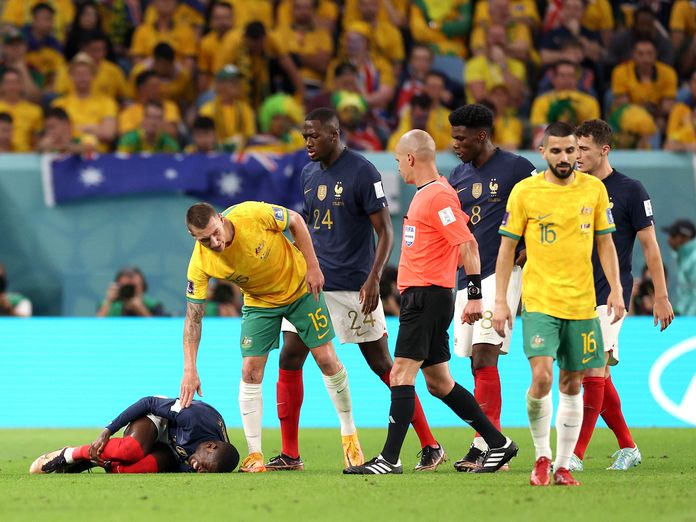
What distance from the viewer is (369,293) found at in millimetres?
8547

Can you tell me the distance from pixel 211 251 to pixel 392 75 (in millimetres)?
8376

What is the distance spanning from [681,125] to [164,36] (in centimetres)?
657

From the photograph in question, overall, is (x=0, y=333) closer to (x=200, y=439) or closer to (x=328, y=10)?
(x=200, y=439)

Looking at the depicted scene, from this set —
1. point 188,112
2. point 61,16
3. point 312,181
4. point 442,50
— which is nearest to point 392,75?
point 442,50

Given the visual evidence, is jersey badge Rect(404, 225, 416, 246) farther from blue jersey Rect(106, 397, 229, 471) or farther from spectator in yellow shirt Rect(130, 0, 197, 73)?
spectator in yellow shirt Rect(130, 0, 197, 73)

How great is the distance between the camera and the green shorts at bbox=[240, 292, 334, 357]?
8.58 meters

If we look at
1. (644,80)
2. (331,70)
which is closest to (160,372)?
(331,70)

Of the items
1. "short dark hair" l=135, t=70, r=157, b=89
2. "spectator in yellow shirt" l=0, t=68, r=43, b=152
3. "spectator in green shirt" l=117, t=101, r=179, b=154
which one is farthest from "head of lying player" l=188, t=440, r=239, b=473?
"short dark hair" l=135, t=70, r=157, b=89

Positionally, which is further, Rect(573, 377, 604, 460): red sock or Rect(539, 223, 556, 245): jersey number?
Rect(573, 377, 604, 460): red sock

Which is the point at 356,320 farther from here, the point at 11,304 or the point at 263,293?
the point at 11,304

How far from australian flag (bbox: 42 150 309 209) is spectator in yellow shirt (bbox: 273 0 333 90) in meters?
2.28

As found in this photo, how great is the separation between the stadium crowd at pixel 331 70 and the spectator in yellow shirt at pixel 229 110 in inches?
0.7

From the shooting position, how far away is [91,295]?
46.2 ft

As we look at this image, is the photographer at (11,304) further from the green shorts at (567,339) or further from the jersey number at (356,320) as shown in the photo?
the green shorts at (567,339)
